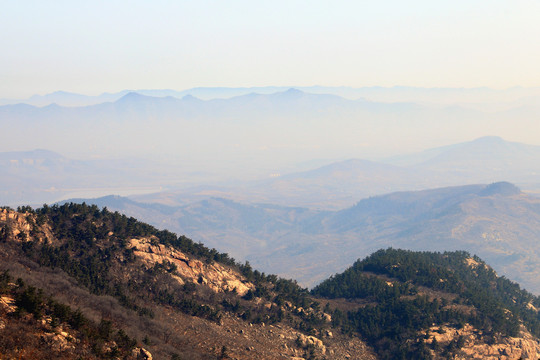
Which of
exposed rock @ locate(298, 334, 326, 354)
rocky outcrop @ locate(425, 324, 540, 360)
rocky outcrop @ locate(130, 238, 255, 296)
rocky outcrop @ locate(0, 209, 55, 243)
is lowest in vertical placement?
rocky outcrop @ locate(425, 324, 540, 360)

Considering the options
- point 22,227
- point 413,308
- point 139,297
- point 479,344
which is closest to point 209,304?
point 139,297

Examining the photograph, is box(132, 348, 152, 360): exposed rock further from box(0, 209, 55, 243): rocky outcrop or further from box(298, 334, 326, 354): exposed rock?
box(0, 209, 55, 243): rocky outcrop

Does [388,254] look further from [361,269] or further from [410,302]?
[410,302]

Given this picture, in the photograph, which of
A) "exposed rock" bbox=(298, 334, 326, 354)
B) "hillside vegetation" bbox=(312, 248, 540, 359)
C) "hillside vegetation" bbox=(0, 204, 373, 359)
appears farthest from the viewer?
"hillside vegetation" bbox=(312, 248, 540, 359)

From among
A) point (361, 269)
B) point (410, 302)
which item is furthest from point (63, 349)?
point (361, 269)

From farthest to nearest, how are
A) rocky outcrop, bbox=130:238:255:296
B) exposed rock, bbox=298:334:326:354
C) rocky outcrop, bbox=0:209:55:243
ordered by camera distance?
1. rocky outcrop, bbox=130:238:255:296
2. exposed rock, bbox=298:334:326:354
3. rocky outcrop, bbox=0:209:55:243

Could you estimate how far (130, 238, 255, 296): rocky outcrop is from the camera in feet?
233

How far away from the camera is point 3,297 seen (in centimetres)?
4000

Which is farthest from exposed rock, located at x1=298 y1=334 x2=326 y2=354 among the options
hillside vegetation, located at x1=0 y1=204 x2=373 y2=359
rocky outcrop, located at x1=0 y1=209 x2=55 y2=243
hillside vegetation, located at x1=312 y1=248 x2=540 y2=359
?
rocky outcrop, located at x1=0 y1=209 x2=55 y2=243

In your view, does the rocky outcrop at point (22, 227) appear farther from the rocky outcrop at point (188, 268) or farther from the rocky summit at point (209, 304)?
the rocky outcrop at point (188, 268)

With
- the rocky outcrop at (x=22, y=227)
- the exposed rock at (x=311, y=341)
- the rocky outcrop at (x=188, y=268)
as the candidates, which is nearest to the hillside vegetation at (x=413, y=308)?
the exposed rock at (x=311, y=341)

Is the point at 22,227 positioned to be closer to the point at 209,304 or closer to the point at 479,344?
the point at 209,304

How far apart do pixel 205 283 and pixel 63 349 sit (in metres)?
35.0

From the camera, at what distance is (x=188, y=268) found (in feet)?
239
